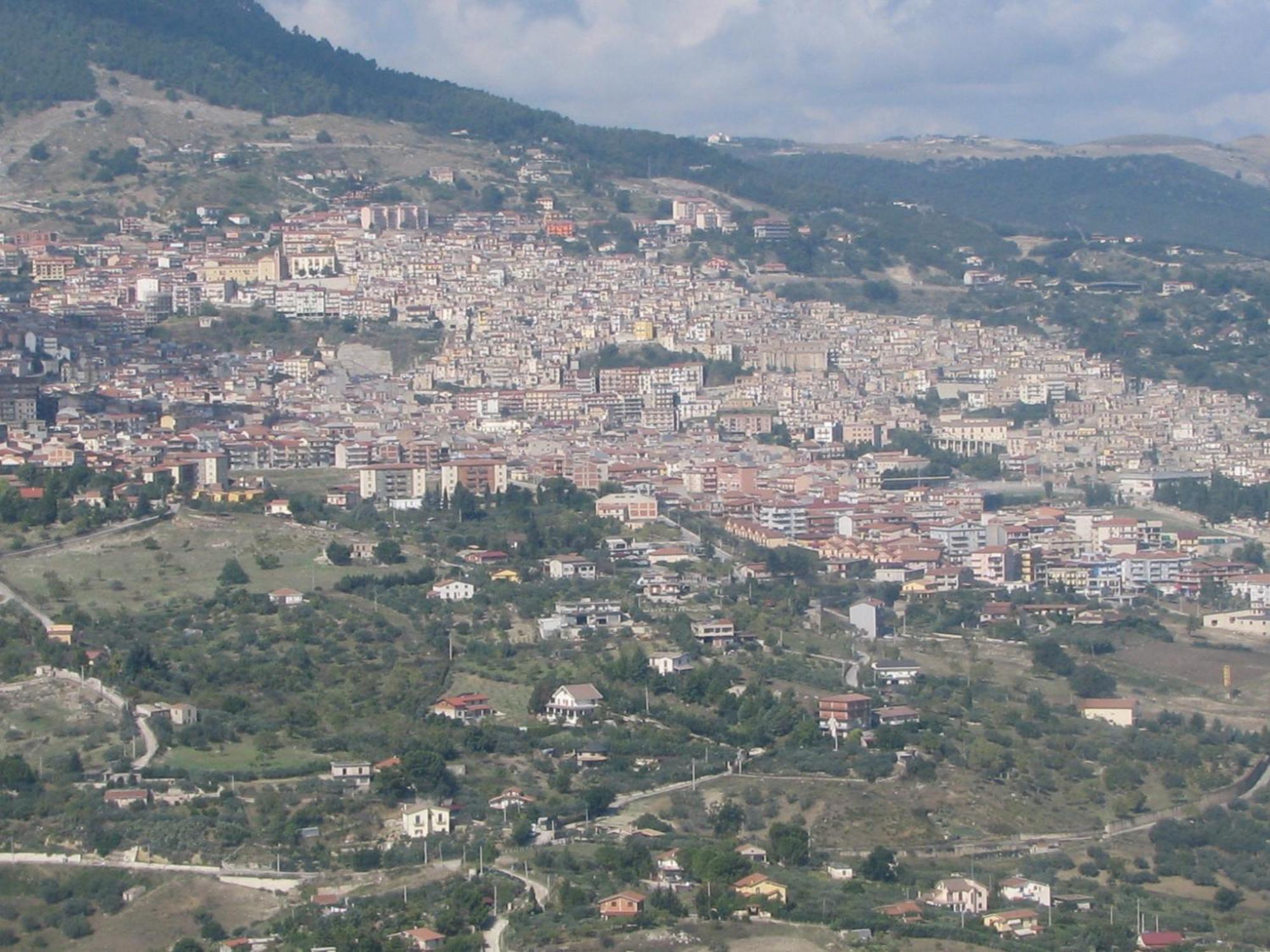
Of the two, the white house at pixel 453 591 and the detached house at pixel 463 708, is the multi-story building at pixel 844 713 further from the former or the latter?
the white house at pixel 453 591

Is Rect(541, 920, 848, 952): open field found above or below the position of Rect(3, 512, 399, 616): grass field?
below

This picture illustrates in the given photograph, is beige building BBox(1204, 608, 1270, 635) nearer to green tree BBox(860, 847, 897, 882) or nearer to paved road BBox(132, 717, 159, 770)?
green tree BBox(860, 847, 897, 882)

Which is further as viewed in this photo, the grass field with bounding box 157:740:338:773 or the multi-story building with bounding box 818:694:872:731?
the multi-story building with bounding box 818:694:872:731

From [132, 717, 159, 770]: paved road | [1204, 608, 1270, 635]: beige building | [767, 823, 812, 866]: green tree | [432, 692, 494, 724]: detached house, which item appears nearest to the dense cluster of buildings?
[1204, 608, 1270, 635]: beige building

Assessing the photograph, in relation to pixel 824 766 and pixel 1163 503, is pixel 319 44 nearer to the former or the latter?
pixel 1163 503

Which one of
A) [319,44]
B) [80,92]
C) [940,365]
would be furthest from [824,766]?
[319,44]

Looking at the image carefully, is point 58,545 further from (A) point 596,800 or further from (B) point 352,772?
(A) point 596,800

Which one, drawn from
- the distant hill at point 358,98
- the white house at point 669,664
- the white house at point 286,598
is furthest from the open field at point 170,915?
the distant hill at point 358,98
